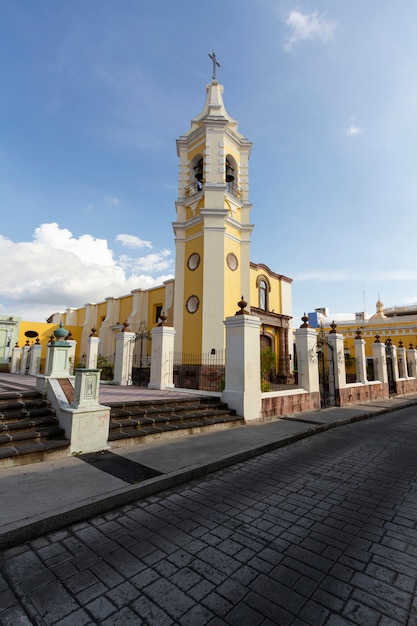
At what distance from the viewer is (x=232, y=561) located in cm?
253

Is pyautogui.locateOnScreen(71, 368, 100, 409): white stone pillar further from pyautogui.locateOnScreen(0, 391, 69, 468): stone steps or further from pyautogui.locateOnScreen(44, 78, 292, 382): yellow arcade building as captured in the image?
pyautogui.locateOnScreen(44, 78, 292, 382): yellow arcade building

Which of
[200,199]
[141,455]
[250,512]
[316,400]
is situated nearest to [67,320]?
[200,199]

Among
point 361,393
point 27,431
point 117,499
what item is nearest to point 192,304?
point 361,393

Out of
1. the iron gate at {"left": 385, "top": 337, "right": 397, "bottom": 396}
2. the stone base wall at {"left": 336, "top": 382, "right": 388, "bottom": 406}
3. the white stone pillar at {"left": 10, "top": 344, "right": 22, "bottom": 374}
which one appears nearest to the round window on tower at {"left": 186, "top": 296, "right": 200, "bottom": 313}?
the stone base wall at {"left": 336, "top": 382, "right": 388, "bottom": 406}

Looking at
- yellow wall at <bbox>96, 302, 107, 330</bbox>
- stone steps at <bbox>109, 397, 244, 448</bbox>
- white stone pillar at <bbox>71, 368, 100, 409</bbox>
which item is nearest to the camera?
white stone pillar at <bbox>71, 368, 100, 409</bbox>

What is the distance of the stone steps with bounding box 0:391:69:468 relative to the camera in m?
4.51

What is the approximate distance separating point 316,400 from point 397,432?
10.4ft

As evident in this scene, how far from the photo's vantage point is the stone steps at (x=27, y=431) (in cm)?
451

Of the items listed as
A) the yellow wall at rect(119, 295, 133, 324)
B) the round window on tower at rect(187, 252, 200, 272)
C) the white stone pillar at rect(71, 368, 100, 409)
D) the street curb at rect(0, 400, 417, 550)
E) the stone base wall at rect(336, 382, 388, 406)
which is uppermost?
the round window on tower at rect(187, 252, 200, 272)

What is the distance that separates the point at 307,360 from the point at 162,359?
5246 millimetres

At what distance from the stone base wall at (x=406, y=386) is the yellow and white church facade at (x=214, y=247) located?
667 centimetres

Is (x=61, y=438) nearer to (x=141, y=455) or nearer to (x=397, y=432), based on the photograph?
(x=141, y=455)

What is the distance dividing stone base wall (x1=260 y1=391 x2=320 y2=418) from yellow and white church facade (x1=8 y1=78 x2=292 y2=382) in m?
5.61

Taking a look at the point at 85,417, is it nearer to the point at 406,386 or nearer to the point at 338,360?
the point at 338,360
